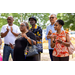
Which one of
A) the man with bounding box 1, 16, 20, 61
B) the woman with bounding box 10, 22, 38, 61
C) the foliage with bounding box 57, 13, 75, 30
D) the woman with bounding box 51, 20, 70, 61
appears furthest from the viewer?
the foliage with bounding box 57, 13, 75, 30

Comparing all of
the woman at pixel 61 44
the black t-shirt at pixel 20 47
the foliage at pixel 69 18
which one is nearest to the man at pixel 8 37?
the black t-shirt at pixel 20 47

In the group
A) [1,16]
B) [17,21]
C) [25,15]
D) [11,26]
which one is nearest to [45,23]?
[25,15]

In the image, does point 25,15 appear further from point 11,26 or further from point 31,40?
point 31,40

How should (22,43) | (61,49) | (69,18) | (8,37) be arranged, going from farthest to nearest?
(69,18) → (8,37) → (61,49) → (22,43)

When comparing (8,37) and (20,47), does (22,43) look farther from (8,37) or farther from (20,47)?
(8,37)

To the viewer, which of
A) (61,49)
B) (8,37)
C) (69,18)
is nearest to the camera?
(61,49)

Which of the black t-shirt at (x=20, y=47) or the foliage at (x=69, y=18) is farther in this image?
the foliage at (x=69, y=18)

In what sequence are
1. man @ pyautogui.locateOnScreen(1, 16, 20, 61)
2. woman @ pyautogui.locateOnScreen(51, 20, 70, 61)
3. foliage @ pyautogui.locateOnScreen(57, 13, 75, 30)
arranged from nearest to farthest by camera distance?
woman @ pyautogui.locateOnScreen(51, 20, 70, 61) < man @ pyautogui.locateOnScreen(1, 16, 20, 61) < foliage @ pyautogui.locateOnScreen(57, 13, 75, 30)

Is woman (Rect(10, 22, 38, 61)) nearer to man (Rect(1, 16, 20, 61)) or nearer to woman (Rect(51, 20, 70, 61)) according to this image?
woman (Rect(51, 20, 70, 61))

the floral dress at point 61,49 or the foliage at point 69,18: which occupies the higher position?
the foliage at point 69,18

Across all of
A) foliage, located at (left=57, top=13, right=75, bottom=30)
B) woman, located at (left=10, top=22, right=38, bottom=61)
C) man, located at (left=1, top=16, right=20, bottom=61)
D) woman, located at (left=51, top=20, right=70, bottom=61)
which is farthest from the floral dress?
foliage, located at (left=57, top=13, right=75, bottom=30)

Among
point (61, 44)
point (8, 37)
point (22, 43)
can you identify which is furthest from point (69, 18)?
point (22, 43)

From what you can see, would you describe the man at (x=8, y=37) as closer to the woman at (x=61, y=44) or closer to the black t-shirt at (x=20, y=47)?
the black t-shirt at (x=20, y=47)

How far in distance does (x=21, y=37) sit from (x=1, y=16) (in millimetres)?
7544
